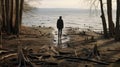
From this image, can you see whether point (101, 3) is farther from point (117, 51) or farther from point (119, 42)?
point (117, 51)

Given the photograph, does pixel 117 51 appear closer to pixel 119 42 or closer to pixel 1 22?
pixel 119 42

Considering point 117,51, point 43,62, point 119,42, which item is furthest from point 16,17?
point 43,62

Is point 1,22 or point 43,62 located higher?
point 1,22

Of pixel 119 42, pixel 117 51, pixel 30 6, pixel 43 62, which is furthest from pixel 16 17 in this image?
pixel 30 6

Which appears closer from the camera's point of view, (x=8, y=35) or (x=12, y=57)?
(x=12, y=57)

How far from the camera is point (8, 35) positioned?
24.0 meters

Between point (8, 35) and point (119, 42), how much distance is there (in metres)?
9.49

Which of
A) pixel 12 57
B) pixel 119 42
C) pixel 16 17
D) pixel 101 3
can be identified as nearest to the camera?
pixel 12 57

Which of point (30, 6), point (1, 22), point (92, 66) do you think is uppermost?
point (30, 6)

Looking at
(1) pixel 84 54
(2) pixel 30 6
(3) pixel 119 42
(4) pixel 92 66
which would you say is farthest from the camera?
(2) pixel 30 6

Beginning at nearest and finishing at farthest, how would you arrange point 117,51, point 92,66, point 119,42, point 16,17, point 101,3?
point 92,66, point 117,51, point 119,42, point 101,3, point 16,17

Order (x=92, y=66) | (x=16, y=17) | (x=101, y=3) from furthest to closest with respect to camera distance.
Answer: (x=16, y=17)
(x=101, y=3)
(x=92, y=66)

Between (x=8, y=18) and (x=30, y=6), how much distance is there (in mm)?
16239

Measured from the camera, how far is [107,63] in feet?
42.7
